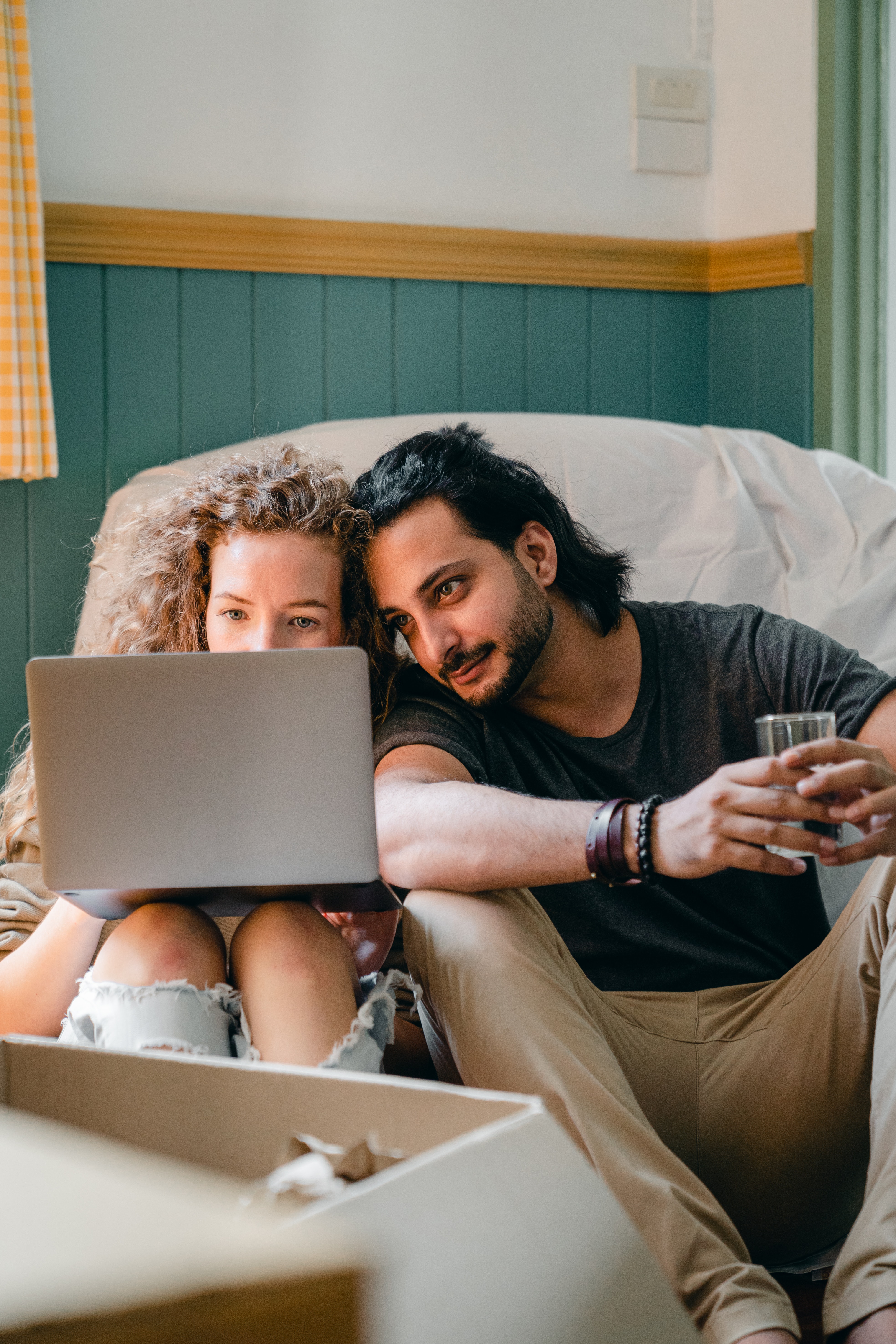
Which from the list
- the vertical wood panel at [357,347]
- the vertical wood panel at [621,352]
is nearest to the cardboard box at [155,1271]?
the vertical wood panel at [357,347]

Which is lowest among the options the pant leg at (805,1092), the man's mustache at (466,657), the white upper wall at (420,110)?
the pant leg at (805,1092)

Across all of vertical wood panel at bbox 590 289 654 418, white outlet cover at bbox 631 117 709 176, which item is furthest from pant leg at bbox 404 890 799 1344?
white outlet cover at bbox 631 117 709 176

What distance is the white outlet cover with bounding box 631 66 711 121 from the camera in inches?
90.6

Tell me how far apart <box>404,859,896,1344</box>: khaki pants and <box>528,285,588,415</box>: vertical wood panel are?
1272mm

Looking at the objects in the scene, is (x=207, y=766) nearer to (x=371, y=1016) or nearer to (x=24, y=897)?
(x=371, y=1016)

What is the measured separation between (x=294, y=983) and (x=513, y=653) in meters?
0.55

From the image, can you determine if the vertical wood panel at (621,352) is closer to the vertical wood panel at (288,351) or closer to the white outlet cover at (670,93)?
the white outlet cover at (670,93)

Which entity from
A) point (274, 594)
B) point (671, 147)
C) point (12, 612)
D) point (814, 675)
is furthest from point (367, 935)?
point (671, 147)

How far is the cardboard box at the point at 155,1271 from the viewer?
31cm

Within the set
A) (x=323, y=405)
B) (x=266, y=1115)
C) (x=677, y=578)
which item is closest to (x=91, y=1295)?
(x=266, y=1115)

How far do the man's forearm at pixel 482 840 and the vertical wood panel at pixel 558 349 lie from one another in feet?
4.41

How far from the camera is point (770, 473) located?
1981 millimetres

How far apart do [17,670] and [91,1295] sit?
1858mm

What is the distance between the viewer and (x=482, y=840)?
1.08m
